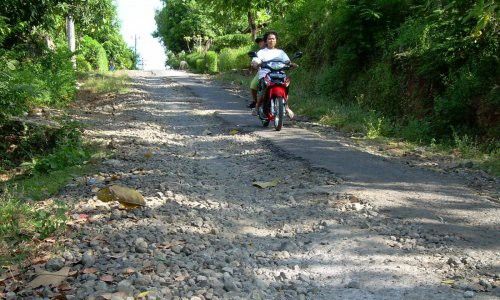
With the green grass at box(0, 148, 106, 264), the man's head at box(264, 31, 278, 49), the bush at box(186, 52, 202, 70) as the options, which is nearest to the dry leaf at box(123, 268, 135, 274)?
the green grass at box(0, 148, 106, 264)

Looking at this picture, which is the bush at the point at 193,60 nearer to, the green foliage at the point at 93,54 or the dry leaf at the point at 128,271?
the green foliage at the point at 93,54

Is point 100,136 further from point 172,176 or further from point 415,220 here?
point 415,220

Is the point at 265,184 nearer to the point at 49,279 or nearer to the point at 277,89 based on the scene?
the point at 49,279

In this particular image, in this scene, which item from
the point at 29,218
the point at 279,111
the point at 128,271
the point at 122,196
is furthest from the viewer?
the point at 279,111

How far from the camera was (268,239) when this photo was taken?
4141 mm

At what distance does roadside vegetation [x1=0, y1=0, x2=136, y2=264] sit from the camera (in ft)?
13.8

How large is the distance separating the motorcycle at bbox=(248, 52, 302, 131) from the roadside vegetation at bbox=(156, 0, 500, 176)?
1.55 metres

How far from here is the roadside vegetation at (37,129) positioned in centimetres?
419

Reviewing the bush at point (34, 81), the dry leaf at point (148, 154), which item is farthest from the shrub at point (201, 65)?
the dry leaf at point (148, 154)

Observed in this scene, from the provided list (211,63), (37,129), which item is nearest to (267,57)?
(37,129)

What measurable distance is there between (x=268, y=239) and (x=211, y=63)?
2815cm

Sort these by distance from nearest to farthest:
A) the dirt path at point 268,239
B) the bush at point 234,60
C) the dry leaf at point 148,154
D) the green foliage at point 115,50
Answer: the dirt path at point 268,239 → the dry leaf at point 148,154 → the bush at point 234,60 → the green foliage at point 115,50

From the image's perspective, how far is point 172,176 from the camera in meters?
5.99

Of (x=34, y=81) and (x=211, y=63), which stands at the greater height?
(x=211, y=63)
